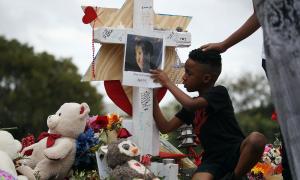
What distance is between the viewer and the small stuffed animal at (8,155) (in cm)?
360

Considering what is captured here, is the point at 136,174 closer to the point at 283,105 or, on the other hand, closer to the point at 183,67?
the point at 183,67

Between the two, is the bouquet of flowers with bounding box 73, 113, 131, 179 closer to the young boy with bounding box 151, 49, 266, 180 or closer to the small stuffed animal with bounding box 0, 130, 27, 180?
the young boy with bounding box 151, 49, 266, 180

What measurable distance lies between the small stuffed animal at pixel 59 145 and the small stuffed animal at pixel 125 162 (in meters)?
0.36

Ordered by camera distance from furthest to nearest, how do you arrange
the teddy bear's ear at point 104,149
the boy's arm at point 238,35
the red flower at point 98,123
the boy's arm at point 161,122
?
the red flower at point 98,123 → the boy's arm at point 161,122 → the teddy bear's ear at point 104,149 → the boy's arm at point 238,35

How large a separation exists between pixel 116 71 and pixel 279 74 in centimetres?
244

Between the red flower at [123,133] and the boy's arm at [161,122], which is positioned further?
the boy's arm at [161,122]

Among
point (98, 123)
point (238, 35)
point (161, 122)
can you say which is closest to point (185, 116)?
point (161, 122)

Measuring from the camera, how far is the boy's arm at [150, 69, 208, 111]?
13.0 ft

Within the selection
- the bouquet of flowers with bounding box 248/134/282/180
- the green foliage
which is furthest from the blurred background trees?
the bouquet of flowers with bounding box 248/134/282/180

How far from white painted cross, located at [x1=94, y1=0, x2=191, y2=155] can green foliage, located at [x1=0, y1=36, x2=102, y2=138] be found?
2264 centimetres

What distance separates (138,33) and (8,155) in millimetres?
1209

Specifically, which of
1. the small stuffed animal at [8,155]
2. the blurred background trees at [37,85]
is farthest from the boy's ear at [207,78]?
the blurred background trees at [37,85]

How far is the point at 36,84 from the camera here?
96.9 ft

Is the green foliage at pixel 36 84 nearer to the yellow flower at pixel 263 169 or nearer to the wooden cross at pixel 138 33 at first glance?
the yellow flower at pixel 263 169
